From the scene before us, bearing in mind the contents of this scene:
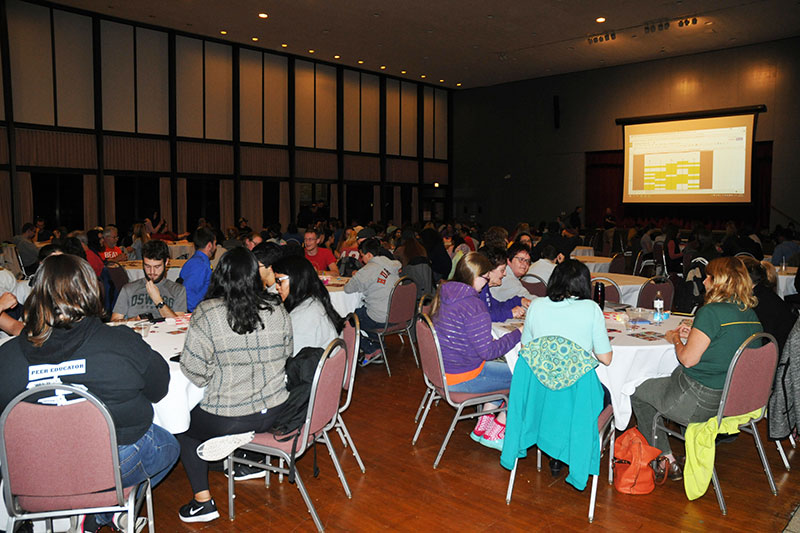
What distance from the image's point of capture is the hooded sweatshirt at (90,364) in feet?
7.27

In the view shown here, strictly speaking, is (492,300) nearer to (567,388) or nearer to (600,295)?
(600,295)

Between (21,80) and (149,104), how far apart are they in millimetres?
2453

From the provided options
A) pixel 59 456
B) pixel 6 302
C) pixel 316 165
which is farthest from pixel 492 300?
pixel 316 165

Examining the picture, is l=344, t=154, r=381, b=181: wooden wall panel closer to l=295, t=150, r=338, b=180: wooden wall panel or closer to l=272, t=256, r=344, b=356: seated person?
l=295, t=150, r=338, b=180: wooden wall panel

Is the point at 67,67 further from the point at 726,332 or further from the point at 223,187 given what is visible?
the point at 726,332

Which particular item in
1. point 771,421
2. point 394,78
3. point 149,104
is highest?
point 394,78

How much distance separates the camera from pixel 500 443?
3.96 m

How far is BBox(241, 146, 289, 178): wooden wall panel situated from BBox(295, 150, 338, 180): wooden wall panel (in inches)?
15.6

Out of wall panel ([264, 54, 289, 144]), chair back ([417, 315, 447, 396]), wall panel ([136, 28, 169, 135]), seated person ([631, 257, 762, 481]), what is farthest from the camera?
wall panel ([264, 54, 289, 144])

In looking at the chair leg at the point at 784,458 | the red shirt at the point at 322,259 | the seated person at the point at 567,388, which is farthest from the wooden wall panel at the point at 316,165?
the chair leg at the point at 784,458

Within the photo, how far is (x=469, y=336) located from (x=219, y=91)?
12.7 metres

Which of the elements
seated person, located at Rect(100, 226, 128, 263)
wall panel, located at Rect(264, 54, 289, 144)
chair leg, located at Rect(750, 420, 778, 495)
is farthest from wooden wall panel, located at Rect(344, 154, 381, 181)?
chair leg, located at Rect(750, 420, 778, 495)

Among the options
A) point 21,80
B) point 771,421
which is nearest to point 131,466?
point 771,421

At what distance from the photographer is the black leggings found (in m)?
2.85
